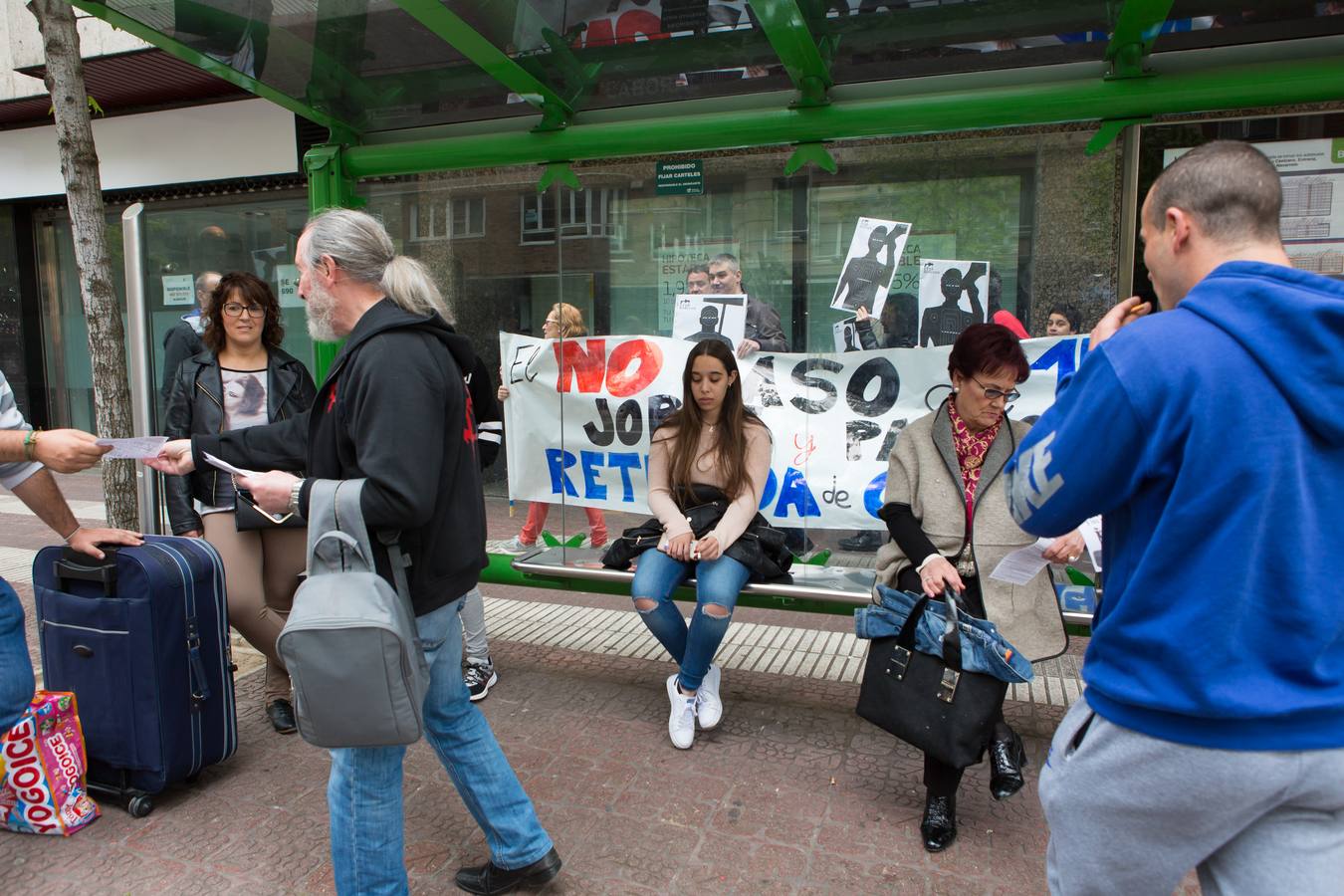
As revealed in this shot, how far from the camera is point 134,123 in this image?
31.1 feet

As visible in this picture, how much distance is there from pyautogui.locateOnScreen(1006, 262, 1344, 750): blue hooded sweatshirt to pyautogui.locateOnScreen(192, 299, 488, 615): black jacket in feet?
4.59

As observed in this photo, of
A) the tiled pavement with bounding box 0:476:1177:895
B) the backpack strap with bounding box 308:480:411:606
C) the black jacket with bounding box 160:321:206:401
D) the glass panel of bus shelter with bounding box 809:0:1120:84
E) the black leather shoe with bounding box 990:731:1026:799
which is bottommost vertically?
the tiled pavement with bounding box 0:476:1177:895

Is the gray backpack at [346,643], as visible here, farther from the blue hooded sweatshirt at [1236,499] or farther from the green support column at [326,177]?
the green support column at [326,177]

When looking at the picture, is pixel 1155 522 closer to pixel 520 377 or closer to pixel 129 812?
pixel 129 812

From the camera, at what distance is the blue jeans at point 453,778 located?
216 centimetres

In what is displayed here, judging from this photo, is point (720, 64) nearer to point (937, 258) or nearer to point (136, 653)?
point (937, 258)

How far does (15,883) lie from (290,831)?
74cm

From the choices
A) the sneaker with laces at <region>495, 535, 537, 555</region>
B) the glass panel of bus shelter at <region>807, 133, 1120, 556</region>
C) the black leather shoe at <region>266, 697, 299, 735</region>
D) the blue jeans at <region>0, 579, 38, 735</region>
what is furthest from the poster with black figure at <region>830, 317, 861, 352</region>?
the blue jeans at <region>0, 579, 38, 735</region>

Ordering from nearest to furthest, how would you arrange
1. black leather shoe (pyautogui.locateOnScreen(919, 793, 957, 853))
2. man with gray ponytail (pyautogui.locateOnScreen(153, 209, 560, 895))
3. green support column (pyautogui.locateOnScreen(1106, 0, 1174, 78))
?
man with gray ponytail (pyautogui.locateOnScreen(153, 209, 560, 895))
black leather shoe (pyautogui.locateOnScreen(919, 793, 957, 853))
green support column (pyautogui.locateOnScreen(1106, 0, 1174, 78))

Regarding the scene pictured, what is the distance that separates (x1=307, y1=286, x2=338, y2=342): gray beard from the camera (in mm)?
2307

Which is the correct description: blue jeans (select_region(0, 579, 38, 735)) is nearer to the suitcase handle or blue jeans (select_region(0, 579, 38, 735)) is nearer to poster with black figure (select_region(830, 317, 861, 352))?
the suitcase handle

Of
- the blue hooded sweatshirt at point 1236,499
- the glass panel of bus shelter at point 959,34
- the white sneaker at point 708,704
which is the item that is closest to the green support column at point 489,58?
the glass panel of bus shelter at point 959,34

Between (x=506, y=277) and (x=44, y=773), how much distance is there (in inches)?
109

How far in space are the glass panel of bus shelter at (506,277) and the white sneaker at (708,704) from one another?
47.4 inches
